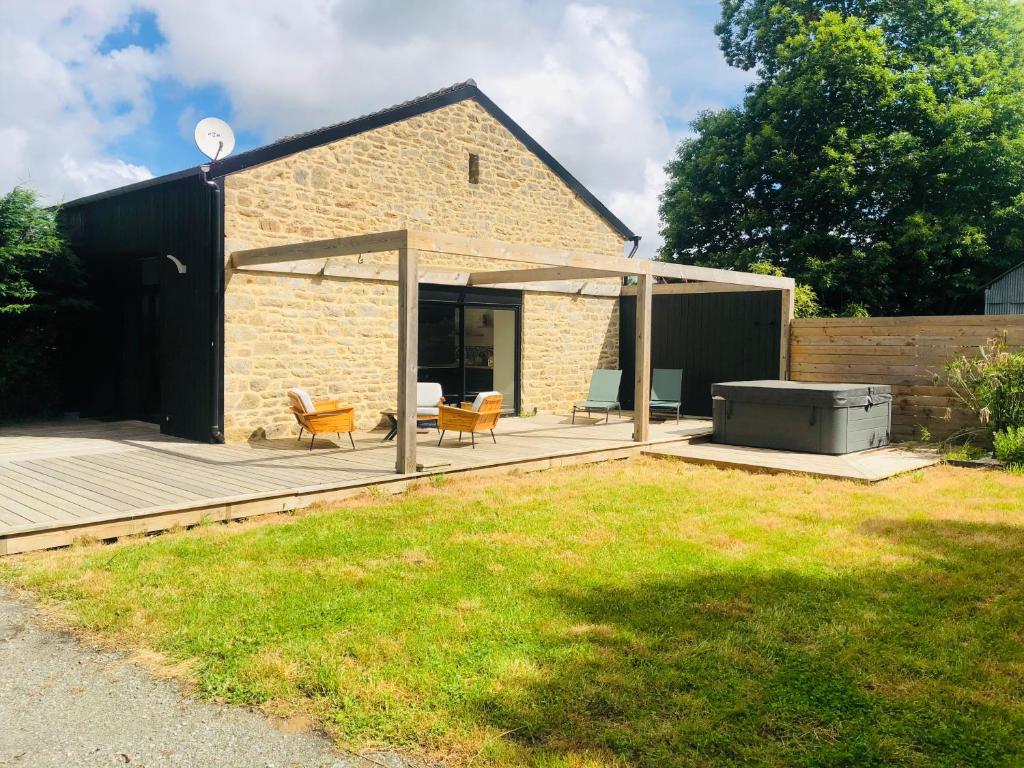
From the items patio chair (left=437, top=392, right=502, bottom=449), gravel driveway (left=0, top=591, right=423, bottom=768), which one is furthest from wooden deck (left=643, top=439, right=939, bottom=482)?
gravel driveway (left=0, top=591, right=423, bottom=768)

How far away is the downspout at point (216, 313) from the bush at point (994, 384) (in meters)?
9.01

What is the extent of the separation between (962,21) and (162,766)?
24.1 m

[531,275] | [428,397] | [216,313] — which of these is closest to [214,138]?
[216,313]

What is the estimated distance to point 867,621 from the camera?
3.95 m

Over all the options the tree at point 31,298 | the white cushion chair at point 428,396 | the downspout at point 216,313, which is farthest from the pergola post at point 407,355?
the tree at point 31,298

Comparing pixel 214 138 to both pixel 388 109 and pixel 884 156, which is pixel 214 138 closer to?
pixel 388 109

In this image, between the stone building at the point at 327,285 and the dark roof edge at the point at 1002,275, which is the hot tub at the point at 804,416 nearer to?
the stone building at the point at 327,285

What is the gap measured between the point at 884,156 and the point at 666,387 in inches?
449

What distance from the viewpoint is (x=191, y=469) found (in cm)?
745

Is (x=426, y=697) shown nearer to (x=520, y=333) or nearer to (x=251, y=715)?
(x=251, y=715)

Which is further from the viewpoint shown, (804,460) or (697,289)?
(697,289)

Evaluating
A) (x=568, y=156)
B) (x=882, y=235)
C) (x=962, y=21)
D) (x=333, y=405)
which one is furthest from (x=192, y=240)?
(x=962, y=21)

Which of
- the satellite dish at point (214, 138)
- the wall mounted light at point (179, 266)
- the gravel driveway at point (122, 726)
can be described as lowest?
the gravel driveway at point (122, 726)

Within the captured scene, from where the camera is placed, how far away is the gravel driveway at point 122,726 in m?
2.67
